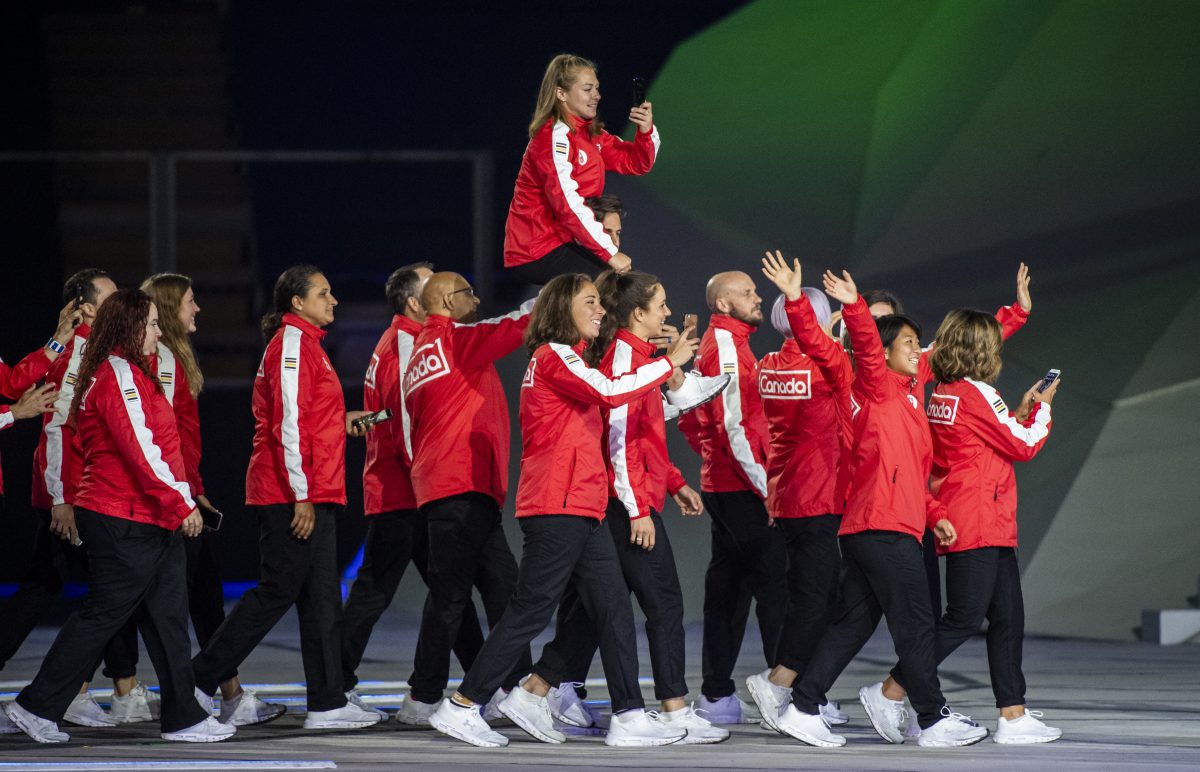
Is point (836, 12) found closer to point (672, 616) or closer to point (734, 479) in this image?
point (734, 479)

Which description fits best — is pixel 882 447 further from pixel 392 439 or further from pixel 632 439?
pixel 392 439

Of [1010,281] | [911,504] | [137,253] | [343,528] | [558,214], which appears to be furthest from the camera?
[137,253]

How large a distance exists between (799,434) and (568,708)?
3.99ft

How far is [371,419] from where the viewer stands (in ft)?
18.6

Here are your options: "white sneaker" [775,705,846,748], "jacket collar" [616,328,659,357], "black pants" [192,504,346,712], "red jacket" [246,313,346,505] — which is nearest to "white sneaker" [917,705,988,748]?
"white sneaker" [775,705,846,748]

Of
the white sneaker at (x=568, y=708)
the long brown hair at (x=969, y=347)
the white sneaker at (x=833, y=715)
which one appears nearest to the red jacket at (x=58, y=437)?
the white sneaker at (x=568, y=708)

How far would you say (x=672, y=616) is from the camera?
5.22 metres

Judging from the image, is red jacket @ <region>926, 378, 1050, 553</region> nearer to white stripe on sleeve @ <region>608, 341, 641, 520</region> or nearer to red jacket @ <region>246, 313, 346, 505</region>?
white stripe on sleeve @ <region>608, 341, 641, 520</region>

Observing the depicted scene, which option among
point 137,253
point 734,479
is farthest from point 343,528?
point 734,479

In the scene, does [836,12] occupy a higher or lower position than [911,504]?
higher

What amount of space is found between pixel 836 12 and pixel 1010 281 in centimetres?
181

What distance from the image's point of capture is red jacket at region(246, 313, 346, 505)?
5.38 meters

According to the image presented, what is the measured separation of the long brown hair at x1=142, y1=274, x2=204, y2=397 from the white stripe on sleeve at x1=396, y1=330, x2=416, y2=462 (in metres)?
0.68

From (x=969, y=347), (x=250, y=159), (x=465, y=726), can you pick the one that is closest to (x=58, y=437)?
(x=465, y=726)
